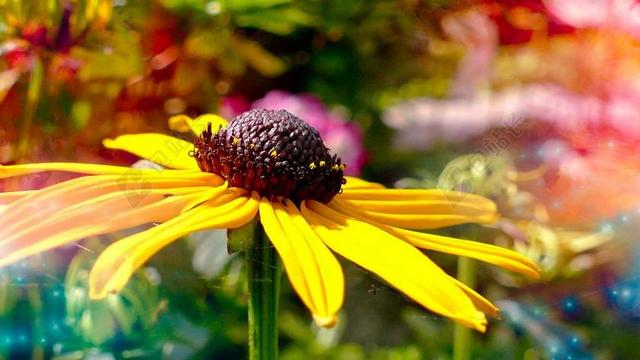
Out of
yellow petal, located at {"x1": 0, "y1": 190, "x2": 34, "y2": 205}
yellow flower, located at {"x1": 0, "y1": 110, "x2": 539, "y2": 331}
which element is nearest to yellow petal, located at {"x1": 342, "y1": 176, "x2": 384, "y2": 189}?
yellow flower, located at {"x1": 0, "y1": 110, "x2": 539, "y2": 331}

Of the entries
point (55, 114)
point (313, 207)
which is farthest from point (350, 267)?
point (55, 114)

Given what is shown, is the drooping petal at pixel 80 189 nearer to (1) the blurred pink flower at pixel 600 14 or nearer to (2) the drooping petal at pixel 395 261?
(2) the drooping petal at pixel 395 261

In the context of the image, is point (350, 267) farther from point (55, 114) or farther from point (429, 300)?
point (55, 114)

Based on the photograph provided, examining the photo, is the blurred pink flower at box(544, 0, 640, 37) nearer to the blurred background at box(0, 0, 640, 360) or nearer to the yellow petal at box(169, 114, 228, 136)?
the blurred background at box(0, 0, 640, 360)

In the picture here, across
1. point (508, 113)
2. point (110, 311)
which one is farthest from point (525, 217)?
point (110, 311)

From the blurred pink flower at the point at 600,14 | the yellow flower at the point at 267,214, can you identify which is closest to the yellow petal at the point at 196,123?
the yellow flower at the point at 267,214

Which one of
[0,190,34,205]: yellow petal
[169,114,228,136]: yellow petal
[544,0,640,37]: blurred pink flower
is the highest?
[544,0,640,37]: blurred pink flower

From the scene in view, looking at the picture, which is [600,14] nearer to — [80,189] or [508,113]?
[508,113]
